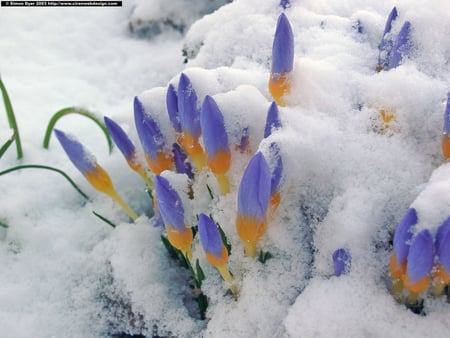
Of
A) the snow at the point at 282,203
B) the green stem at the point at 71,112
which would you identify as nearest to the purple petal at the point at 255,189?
the snow at the point at 282,203

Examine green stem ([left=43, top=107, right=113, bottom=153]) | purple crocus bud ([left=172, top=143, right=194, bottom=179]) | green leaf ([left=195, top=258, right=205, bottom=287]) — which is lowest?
green leaf ([left=195, top=258, right=205, bottom=287])

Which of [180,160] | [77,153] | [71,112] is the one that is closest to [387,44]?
[180,160]

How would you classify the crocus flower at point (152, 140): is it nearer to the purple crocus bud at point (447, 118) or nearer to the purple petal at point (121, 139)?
the purple petal at point (121, 139)

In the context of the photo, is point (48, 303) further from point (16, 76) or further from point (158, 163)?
point (16, 76)

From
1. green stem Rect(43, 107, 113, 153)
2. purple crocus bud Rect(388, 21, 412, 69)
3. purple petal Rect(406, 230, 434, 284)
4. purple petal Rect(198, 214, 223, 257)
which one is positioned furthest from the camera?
green stem Rect(43, 107, 113, 153)

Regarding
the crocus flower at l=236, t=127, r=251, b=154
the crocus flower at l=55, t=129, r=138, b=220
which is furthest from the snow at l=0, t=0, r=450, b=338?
the crocus flower at l=55, t=129, r=138, b=220

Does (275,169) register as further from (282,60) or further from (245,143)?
(282,60)

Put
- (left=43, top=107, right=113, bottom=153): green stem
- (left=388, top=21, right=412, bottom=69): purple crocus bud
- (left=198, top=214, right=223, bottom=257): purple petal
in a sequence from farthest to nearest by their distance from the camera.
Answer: (left=43, top=107, right=113, bottom=153): green stem
(left=388, top=21, right=412, bottom=69): purple crocus bud
(left=198, top=214, right=223, bottom=257): purple petal

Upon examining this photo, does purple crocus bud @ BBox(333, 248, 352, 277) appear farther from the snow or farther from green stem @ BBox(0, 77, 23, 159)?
green stem @ BBox(0, 77, 23, 159)
